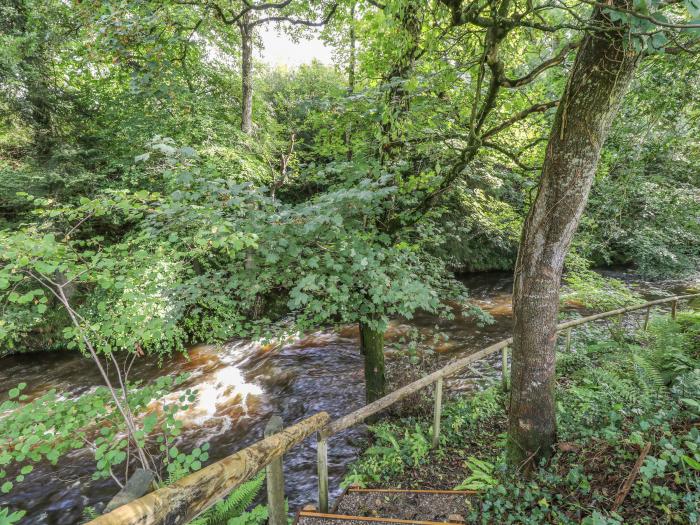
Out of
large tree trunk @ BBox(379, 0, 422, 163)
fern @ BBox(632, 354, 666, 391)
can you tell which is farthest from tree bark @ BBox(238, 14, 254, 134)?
fern @ BBox(632, 354, 666, 391)

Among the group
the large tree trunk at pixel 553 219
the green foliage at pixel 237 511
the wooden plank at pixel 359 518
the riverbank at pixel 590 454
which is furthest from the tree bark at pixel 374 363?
the wooden plank at pixel 359 518

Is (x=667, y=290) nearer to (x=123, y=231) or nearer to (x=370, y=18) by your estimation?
(x=370, y=18)

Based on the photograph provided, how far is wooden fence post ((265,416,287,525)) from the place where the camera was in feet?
7.80

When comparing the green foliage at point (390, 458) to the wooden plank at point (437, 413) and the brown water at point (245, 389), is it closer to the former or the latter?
the wooden plank at point (437, 413)

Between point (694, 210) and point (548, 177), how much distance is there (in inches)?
261

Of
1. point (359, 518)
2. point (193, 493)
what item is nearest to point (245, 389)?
point (359, 518)

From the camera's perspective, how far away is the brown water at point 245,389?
5.28 metres

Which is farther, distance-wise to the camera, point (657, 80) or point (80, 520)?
point (80, 520)

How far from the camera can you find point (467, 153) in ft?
14.6

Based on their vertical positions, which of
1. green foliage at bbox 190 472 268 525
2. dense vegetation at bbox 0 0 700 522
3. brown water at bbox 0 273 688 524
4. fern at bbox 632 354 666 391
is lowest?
brown water at bbox 0 273 688 524

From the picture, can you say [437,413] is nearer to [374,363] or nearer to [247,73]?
[374,363]

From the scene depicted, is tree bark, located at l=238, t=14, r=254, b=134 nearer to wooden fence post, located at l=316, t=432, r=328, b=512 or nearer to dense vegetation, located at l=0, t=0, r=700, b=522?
dense vegetation, located at l=0, t=0, r=700, b=522

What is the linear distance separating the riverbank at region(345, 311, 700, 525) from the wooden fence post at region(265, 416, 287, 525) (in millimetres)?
1582

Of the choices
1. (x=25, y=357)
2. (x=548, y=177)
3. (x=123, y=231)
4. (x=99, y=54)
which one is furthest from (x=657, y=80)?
(x=25, y=357)
